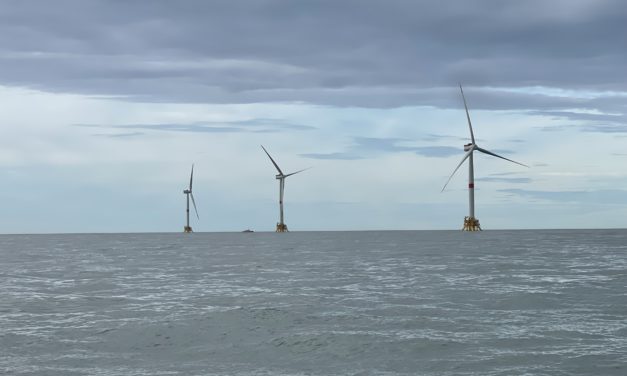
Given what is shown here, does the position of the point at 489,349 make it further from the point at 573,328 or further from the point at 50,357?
the point at 50,357

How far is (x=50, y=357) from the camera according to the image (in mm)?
28297

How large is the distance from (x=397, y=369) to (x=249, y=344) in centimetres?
768

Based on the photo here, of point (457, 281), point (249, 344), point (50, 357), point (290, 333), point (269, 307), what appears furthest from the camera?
point (457, 281)

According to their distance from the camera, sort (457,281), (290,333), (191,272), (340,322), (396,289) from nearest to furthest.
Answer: (290,333)
(340,322)
(396,289)
(457,281)
(191,272)

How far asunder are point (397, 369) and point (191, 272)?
49891 mm

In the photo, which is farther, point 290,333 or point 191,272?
point 191,272

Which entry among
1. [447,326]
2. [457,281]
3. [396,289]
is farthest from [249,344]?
[457,281]

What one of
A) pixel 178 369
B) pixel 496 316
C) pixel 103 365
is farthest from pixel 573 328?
pixel 103 365

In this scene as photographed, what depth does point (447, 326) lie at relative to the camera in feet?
113

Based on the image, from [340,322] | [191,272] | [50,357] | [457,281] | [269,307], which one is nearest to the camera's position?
[50,357]

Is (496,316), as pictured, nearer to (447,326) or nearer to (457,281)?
(447,326)

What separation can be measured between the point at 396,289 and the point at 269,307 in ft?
41.9

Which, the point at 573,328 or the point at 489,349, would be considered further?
the point at 573,328

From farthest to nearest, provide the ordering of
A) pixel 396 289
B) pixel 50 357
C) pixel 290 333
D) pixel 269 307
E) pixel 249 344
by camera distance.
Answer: pixel 396 289, pixel 269 307, pixel 290 333, pixel 249 344, pixel 50 357
